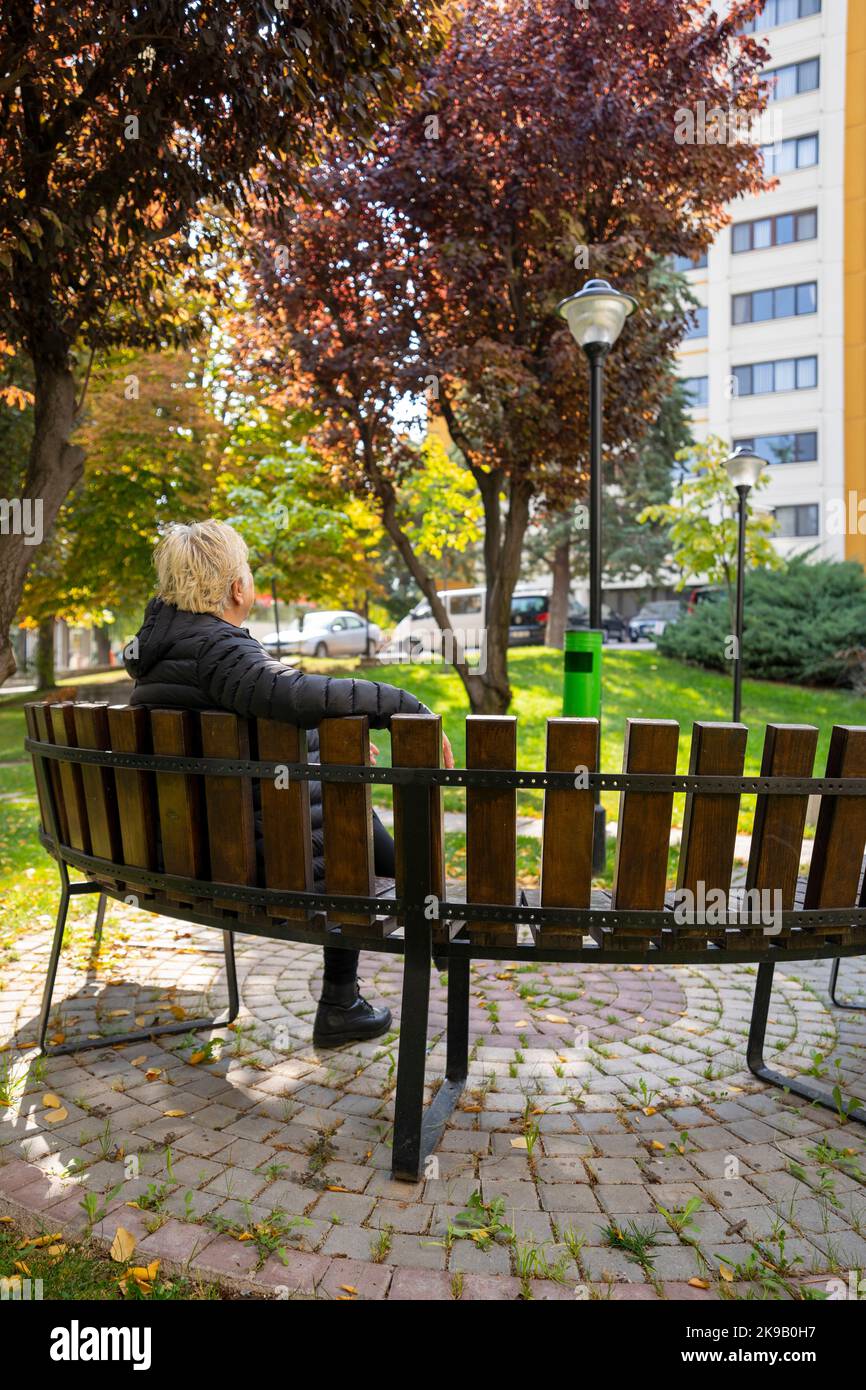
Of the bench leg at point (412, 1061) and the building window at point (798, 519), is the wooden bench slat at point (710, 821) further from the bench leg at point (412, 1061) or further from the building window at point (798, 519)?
the building window at point (798, 519)

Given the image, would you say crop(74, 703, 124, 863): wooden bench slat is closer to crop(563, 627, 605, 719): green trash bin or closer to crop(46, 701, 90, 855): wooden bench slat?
crop(46, 701, 90, 855): wooden bench slat

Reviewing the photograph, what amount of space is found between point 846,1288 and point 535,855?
426cm

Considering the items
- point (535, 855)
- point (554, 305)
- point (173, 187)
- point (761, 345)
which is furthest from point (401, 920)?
point (761, 345)

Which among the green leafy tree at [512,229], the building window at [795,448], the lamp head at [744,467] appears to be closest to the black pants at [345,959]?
the green leafy tree at [512,229]

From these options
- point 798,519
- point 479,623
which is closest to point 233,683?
point 479,623

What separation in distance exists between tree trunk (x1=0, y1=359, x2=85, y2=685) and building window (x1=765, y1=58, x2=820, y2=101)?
3539 centimetres

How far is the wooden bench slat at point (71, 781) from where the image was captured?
3.19 m

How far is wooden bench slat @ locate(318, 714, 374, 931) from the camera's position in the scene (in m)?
2.45

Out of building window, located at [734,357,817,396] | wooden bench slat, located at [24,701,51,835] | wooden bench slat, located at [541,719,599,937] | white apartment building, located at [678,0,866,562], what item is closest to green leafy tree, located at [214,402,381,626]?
wooden bench slat, located at [24,701,51,835]

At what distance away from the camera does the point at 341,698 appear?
2.48 metres

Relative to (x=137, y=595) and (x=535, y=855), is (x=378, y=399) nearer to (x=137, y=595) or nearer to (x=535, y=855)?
(x=535, y=855)

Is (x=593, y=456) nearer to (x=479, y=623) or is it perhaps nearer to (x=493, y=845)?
(x=493, y=845)

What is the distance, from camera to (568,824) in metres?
2.37

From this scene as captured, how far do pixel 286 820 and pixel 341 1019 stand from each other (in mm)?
1124
